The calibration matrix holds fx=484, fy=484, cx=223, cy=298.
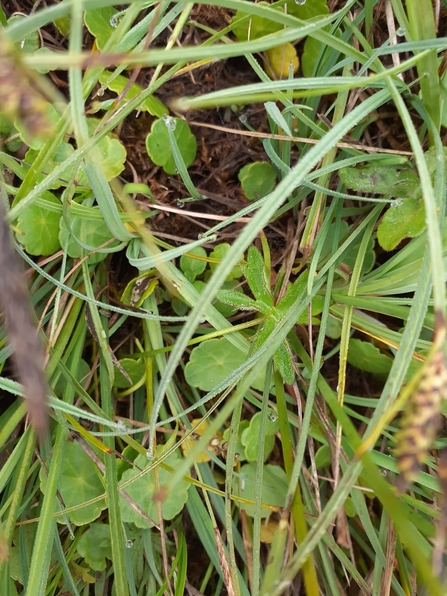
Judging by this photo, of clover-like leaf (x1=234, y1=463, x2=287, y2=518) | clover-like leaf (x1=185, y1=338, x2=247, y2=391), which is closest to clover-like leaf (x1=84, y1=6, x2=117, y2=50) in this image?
clover-like leaf (x1=185, y1=338, x2=247, y2=391)

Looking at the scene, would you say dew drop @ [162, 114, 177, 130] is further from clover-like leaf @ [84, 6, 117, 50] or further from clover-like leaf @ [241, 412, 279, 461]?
clover-like leaf @ [241, 412, 279, 461]

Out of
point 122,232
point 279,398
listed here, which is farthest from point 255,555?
point 122,232

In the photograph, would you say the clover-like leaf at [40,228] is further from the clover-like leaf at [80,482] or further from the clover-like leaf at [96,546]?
the clover-like leaf at [96,546]

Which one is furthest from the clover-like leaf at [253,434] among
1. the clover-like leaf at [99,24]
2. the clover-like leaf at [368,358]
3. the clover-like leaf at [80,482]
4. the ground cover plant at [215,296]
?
the clover-like leaf at [99,24]

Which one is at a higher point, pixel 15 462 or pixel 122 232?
pixel 122 232

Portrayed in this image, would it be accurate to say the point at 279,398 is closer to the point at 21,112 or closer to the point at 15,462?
the point at 15,462

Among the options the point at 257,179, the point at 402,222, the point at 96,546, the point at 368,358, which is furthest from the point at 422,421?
the point at 96,546

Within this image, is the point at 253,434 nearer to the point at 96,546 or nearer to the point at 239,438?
the point at 239,438
